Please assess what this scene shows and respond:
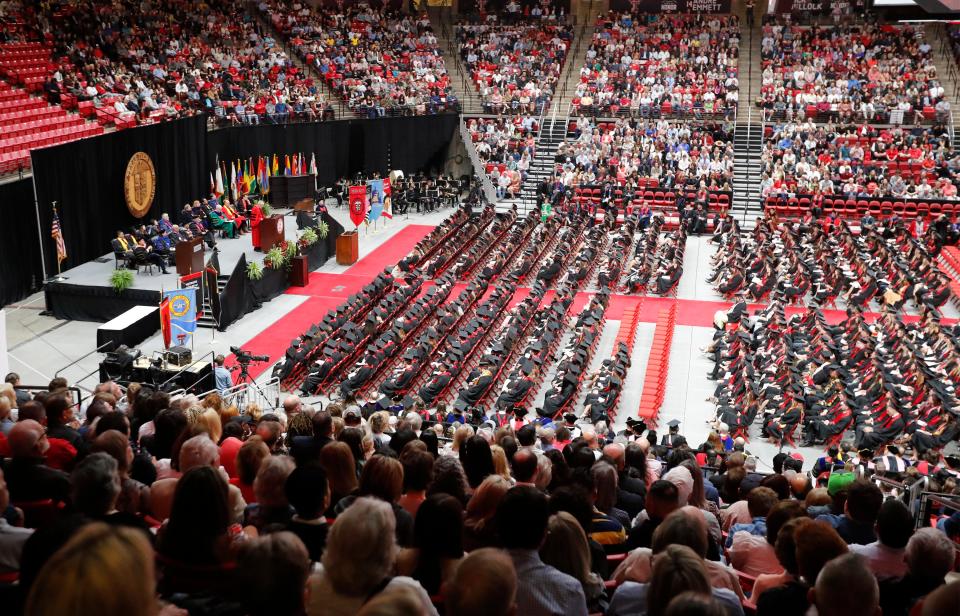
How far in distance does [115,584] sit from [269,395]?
1475 centimetres

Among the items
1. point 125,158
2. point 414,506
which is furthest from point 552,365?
point 414,506

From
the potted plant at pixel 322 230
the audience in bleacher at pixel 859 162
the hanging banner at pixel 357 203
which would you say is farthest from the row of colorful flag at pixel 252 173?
the audience in bleacher at pixel 859 162

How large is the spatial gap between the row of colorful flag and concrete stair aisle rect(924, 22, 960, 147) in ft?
78.2

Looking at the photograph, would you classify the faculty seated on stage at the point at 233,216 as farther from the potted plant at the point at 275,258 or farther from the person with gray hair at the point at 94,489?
the person with gray hair at the point at 94,489

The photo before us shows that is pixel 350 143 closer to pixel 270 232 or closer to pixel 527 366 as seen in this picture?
pixel 270 232

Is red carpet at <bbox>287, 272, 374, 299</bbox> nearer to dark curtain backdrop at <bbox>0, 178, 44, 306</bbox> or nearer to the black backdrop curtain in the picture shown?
the black backdrop curtain

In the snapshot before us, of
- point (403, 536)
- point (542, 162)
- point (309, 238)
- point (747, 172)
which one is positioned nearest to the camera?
point (403, 536)

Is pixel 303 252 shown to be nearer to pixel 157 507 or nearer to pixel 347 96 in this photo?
pixel 347 96

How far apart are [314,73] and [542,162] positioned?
31.4 ft

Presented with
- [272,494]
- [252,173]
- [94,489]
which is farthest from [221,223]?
[94,489]

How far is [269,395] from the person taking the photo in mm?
17031

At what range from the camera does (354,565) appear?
3.73m

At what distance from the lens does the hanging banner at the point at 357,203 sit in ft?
92.2

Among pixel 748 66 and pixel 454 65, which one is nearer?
pixel 748 66
